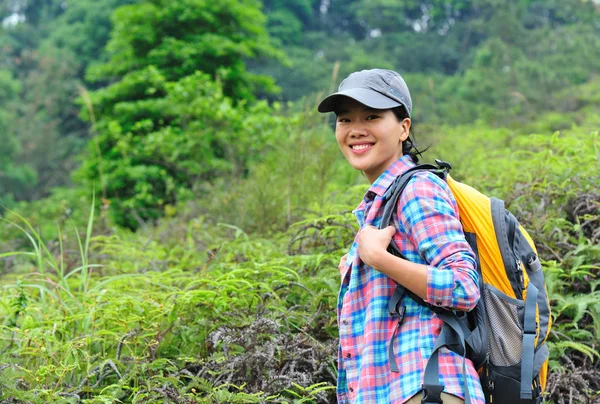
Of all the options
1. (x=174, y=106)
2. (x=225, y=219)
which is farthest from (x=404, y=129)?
(x=174, y=106)

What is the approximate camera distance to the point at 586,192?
4129 millimetres

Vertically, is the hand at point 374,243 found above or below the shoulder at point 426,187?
below

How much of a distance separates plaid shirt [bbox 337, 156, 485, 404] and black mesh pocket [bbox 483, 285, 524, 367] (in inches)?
4.8

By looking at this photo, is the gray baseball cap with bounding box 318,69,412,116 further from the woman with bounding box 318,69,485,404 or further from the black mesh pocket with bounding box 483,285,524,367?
the black mesh pocket with bounding box 483,285,524,367

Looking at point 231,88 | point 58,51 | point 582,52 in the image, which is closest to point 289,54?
point 58,51

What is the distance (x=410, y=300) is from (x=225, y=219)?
4393 mm

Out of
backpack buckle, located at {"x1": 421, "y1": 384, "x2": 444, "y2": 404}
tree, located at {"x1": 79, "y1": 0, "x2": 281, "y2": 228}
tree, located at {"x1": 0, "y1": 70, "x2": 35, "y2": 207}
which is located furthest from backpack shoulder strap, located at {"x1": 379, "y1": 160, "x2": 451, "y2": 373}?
tree, located at {"x1": 0, "y1": 70, "x2": 35, "y2": 207}

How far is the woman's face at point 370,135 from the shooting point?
2100mm

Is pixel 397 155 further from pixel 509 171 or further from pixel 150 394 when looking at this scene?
pixel 509 171

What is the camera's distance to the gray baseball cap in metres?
2.04

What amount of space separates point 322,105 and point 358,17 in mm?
42845

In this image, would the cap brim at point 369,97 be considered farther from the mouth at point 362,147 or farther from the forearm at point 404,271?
the forearm at point 404,271

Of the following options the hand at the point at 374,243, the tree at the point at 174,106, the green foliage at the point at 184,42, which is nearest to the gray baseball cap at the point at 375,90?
the hand at the point at 374,243

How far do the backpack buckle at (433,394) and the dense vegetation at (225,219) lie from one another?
1010 mm
